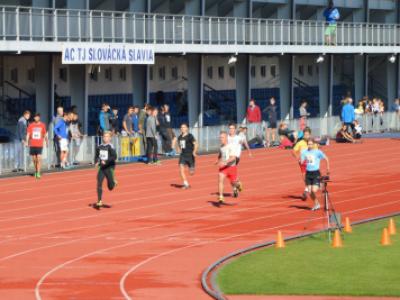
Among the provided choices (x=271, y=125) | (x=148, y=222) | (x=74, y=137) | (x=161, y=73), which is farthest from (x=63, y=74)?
(x=148, y=222)

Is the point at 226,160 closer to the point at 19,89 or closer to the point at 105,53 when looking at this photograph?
the point at 105,53

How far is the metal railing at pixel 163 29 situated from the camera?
37250mm

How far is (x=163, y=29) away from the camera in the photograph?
43344 millimetres

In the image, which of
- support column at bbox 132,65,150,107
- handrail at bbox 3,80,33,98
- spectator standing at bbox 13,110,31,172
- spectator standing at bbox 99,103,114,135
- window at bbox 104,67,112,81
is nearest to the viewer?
spectator standing at bbox 13,110,31,172

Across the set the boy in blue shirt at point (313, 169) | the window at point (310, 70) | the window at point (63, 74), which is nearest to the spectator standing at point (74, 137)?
the boy in blue shirt at point (313, 169)

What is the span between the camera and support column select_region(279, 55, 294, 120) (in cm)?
5509

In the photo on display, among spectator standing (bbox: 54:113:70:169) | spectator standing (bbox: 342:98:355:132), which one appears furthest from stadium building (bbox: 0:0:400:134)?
spectator standing (bbox: 342:98:355:132)

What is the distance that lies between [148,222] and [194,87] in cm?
2332

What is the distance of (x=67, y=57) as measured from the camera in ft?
126

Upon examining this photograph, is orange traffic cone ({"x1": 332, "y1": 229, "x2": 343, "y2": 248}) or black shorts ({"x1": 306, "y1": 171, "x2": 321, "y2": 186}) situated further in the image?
black shorts ({"x1": 306, "y1": 171, "x2": 321, "y2": 186})

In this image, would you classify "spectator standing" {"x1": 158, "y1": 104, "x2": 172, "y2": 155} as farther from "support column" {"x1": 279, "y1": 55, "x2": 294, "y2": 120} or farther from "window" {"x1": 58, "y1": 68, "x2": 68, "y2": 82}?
"support column" {"x1": 279, "y1": 55, "x2": 294, "y2": 120}

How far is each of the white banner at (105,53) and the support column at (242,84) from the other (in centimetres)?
1025

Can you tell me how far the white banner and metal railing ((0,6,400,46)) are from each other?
0.37 meters

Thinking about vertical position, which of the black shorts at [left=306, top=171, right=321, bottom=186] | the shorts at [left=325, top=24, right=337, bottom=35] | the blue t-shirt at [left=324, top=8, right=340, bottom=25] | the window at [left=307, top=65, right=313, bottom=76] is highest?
the blue t-shirt at [left=324, top=8, right=340, bottom=25]
